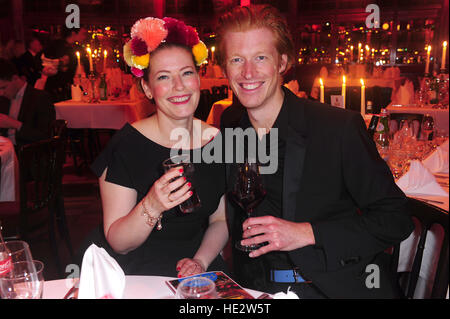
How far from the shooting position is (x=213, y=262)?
76.9 inches

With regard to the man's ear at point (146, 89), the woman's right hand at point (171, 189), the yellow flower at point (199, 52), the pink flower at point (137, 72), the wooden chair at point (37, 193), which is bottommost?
the wooden chair at point (37, 193)

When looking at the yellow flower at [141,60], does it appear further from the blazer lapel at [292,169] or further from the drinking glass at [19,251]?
the drinking glass at [19,251]

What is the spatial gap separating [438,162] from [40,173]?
2.70 m

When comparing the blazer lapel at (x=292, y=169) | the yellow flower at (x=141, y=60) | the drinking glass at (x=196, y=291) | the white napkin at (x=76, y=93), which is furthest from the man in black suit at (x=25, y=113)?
the drinking glass at (x=196, y=291)

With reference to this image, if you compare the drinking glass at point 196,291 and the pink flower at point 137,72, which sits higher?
the pink flower at point 137,72

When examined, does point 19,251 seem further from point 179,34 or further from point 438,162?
point 438,162

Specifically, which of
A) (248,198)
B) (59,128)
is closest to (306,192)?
(248,198)

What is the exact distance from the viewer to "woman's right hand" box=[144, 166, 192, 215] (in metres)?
1.45

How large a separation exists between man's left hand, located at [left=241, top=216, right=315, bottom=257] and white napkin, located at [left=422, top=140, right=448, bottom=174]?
152 centimetres

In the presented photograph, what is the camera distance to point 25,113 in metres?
4.27

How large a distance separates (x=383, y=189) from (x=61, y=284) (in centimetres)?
117

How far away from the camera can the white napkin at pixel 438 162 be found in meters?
2.61

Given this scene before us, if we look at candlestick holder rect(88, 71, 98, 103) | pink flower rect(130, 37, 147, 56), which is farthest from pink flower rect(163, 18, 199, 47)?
candlestick holder rect(88, 71, 98, 103)

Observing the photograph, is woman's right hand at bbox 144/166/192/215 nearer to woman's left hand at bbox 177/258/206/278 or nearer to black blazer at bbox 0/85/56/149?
woman's left hand at bbox 177/258/206/278
